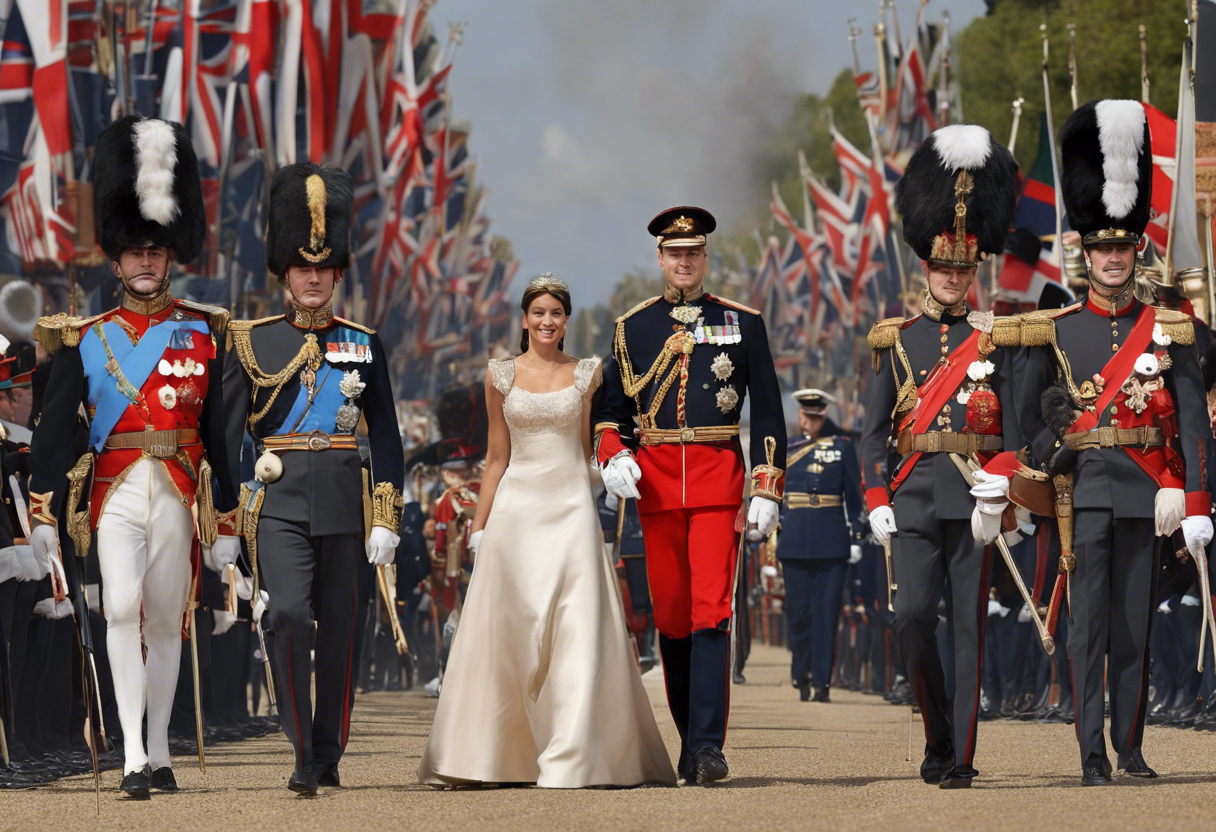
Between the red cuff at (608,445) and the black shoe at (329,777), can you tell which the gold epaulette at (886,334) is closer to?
the red cuff at (608,445)

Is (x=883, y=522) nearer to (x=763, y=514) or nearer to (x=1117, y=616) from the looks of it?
(x=763, y=514)

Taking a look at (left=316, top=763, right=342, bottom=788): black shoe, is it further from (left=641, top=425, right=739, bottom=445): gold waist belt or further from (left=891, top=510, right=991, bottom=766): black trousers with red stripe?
(left=891, top=510, right=991, bottom=766): black trousers with red stripe

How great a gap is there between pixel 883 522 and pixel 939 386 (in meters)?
0.59

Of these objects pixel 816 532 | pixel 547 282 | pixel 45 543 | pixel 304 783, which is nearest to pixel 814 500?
pixel 816 532

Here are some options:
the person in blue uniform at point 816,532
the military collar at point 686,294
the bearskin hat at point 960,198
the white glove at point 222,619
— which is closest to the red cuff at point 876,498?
the bearskin hat at point 960,198

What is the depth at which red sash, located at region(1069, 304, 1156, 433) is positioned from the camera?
862 centimetres

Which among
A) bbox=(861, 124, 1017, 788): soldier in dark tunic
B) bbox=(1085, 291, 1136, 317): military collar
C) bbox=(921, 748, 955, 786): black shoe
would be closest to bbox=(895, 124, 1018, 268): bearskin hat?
bbox=(861, 124, 1017, 788): soldier in dark tunic

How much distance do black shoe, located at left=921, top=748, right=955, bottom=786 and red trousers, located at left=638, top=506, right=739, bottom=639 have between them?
98 centimetres

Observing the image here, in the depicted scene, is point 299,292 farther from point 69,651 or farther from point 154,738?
point 69,651

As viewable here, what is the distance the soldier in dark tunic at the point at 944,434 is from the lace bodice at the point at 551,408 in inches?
47.6

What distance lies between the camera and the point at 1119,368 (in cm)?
862

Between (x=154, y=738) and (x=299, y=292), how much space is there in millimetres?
1876

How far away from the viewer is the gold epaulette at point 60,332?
8.88m

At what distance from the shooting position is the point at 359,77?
2970 centimetres
